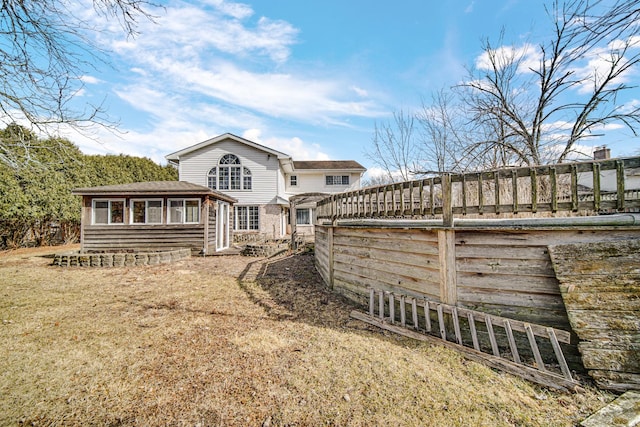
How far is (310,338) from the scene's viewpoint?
13.2ft

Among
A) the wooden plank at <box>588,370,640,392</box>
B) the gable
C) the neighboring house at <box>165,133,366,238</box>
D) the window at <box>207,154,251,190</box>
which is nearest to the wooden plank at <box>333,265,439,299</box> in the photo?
the wooden plank at <box>588,370,640,392</box>

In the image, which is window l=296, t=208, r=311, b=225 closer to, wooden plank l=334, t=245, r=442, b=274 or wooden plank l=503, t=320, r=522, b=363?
wooden plank l=334, t=245, r=442, b=274

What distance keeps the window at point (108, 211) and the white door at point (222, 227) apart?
13.3 feet

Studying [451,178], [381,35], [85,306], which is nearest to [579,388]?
[451,178]

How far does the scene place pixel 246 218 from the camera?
19.6 metres

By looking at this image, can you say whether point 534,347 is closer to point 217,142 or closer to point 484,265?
point 484,265

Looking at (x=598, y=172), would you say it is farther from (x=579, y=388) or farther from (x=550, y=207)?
(x=579, y=388)

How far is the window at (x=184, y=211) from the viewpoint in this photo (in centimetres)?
1229

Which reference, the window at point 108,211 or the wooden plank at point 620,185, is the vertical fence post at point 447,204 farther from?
the window at point 108,211

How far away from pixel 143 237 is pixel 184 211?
1.99m

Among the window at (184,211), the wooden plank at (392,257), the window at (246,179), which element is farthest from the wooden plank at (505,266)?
the window at (246,179)

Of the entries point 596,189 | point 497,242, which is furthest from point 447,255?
point 596,189

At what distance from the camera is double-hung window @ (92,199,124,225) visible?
12047 mm

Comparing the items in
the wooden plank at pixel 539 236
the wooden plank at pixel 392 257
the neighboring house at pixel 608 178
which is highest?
the neighboring house at pixel 608 178
